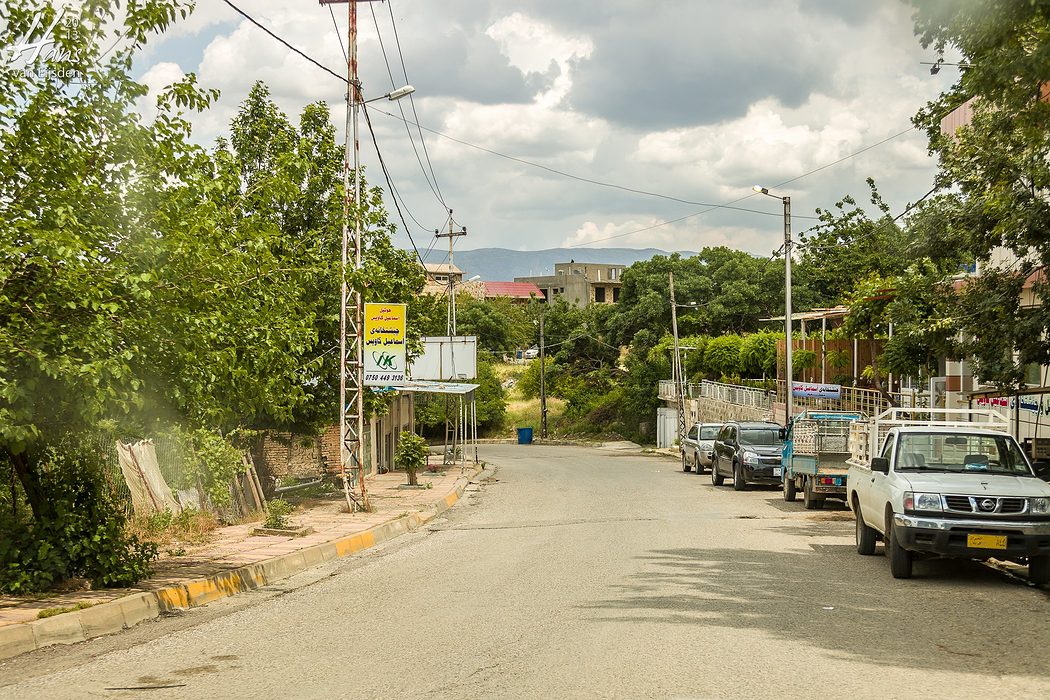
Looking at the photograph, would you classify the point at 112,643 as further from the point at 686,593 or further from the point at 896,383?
the point at 896,383

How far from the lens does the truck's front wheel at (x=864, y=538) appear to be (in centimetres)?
1470

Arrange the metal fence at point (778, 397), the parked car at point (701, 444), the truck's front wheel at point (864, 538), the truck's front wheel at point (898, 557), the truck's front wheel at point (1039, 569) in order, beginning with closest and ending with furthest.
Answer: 1. the truck's front wheel at point (1039, 569)
2. the truck's front wheel at point (898, 557)
3. the truck's front wheel at point (864, 538)
4. the parked car at point (701, 444)
5. the metal fence at point (778, 397)

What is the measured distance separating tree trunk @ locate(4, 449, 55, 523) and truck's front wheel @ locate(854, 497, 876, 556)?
10.2 m

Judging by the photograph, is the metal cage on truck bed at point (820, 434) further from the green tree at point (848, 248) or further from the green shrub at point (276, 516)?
the green tree at point (848, 248)

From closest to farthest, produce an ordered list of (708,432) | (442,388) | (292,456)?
(292,456) → (442,388) → (708,432)

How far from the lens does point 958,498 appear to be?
12062 mm

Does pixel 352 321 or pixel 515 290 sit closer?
pixel 352 321

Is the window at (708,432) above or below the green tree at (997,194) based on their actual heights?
below

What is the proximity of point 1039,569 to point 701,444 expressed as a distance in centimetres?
2508

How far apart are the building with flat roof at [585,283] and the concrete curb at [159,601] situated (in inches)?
4303

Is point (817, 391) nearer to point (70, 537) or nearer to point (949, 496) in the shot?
point (949, 496)

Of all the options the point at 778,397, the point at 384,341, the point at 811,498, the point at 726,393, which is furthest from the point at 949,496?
the point at 726,393

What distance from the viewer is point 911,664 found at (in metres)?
7.87

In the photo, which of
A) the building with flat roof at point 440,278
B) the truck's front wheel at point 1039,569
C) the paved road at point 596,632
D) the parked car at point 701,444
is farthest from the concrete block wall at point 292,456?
the truck's front wheel at point 1039,569
